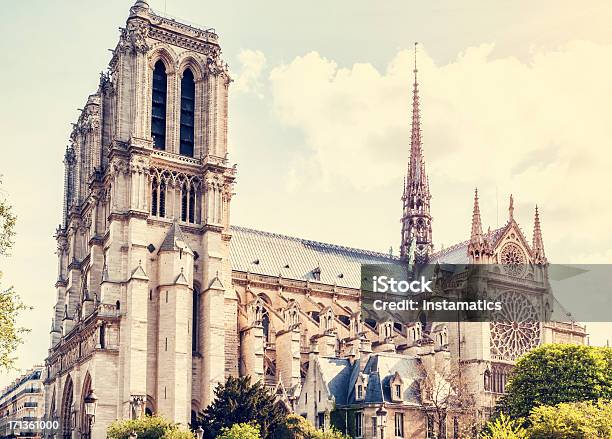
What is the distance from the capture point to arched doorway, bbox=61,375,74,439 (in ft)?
269

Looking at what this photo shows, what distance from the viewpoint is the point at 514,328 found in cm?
8969

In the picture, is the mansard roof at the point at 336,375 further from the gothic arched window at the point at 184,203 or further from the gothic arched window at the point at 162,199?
the gothic arched window at the point at 162,199

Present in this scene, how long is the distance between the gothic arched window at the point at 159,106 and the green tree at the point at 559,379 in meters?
35.2

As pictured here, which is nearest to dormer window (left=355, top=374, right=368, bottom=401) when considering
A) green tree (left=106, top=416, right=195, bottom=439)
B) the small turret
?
green tree (left=106, top=416, right=195, bottom=439)

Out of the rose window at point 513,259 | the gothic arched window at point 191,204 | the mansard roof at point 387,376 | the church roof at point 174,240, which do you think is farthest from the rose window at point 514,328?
the church roof at point 174,240

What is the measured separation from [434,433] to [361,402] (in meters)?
6.29

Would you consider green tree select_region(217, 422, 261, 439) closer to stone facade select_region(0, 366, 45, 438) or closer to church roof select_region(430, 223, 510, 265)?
church roof select_region(430, 223, 510, 265)

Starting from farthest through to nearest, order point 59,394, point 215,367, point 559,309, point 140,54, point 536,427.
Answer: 1. point 559,309
2. point 59,394
3. point 140,54
4. point 215,367
5. point 536,427

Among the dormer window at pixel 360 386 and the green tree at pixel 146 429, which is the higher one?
the dormer window at pixel 360 386

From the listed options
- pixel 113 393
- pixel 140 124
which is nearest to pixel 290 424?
pixel 113 393

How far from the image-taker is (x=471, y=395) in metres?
76.7

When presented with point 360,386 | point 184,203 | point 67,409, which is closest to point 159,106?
point 184,203

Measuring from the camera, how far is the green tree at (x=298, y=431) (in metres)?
62.9

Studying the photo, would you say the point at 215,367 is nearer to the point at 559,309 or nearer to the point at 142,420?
the point at 142,420
